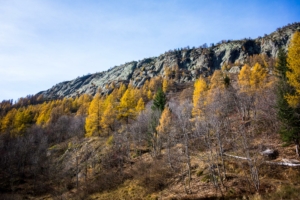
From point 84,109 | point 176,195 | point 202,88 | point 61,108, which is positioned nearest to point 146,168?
point 176,195

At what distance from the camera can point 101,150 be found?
39.2 meters

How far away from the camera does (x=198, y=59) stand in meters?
146

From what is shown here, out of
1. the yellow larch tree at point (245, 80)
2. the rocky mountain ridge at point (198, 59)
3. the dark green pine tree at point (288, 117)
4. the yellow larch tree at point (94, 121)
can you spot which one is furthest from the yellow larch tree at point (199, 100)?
the rocky mountain ridge at point (198, 59)

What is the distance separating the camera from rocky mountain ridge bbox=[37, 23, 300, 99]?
125 m

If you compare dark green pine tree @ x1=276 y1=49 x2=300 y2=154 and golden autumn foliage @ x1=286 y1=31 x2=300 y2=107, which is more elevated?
golden autumn foliage @ x1=286 y1=31 x2=300 y2=107

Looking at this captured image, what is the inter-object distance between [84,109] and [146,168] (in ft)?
189

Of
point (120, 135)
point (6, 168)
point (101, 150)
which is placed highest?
point (120, 135)

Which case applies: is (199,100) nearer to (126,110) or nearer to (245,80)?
(245,80)

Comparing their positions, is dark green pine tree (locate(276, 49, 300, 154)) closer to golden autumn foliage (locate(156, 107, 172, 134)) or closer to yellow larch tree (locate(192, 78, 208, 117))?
golden autumn foliage (locate(156, 107, 172, 134))

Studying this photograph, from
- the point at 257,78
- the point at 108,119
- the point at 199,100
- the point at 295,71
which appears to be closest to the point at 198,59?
the point at 257,78

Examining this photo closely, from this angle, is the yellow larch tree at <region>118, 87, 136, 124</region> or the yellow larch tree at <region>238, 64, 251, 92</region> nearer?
the yellow larch tree at <region>238, 64, 251, 92</region>

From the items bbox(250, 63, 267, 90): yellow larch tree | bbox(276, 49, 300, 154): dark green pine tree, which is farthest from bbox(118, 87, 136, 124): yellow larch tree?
bbox(276, 49, 300, 154): dark green pine tree

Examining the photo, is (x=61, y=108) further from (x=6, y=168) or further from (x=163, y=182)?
(x=163, y=182)

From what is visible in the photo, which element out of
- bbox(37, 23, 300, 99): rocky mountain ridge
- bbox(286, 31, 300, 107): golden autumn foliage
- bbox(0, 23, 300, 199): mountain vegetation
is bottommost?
bbox(0, 23, 300, 199): mountain vegetation
